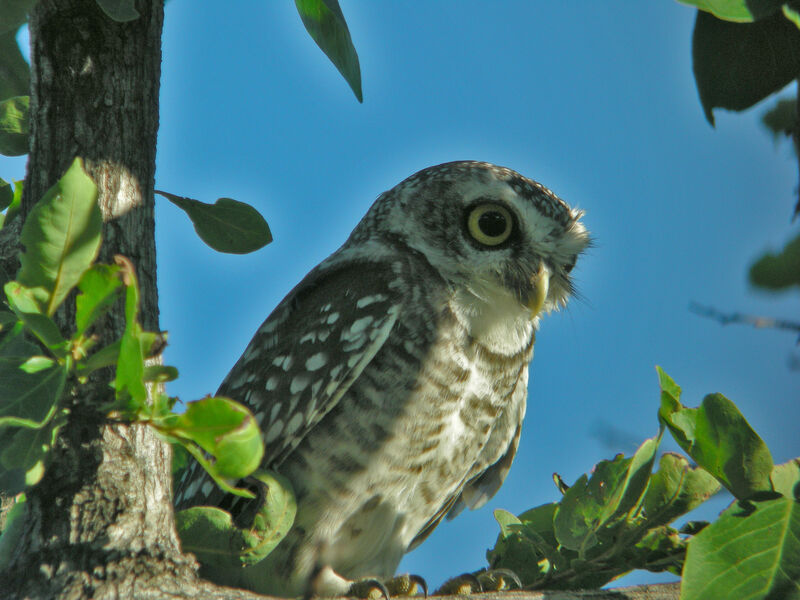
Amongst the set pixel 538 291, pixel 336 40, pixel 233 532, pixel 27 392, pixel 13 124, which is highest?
pixel 336 40

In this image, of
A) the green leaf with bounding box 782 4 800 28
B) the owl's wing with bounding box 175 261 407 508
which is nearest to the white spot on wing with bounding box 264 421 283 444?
the owl's wing with bounding box 175 261 407 508

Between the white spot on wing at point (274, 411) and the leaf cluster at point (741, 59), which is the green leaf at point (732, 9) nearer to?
the leaf cluster at point (741, 59)

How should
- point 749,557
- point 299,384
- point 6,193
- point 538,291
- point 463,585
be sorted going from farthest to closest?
point 538,291, point 299,384, point 463,585, point 6,193, point 749,557

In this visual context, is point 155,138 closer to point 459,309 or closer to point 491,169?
point 459,309

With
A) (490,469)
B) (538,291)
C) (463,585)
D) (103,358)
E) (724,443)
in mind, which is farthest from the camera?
(490,469)

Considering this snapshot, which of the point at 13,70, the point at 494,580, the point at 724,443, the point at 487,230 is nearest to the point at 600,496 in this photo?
the point at 724,443

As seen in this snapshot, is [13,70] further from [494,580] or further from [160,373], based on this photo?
[494,580]

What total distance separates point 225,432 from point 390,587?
4.61ft

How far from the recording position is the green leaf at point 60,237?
1.06 metres

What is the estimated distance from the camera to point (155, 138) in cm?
168

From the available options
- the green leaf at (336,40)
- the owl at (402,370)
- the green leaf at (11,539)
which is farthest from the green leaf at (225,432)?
the owl at (402,370)

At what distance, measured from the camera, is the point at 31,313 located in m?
1.09

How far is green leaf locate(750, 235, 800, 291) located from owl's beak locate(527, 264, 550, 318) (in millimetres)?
1711

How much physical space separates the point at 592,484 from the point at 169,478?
858mm
